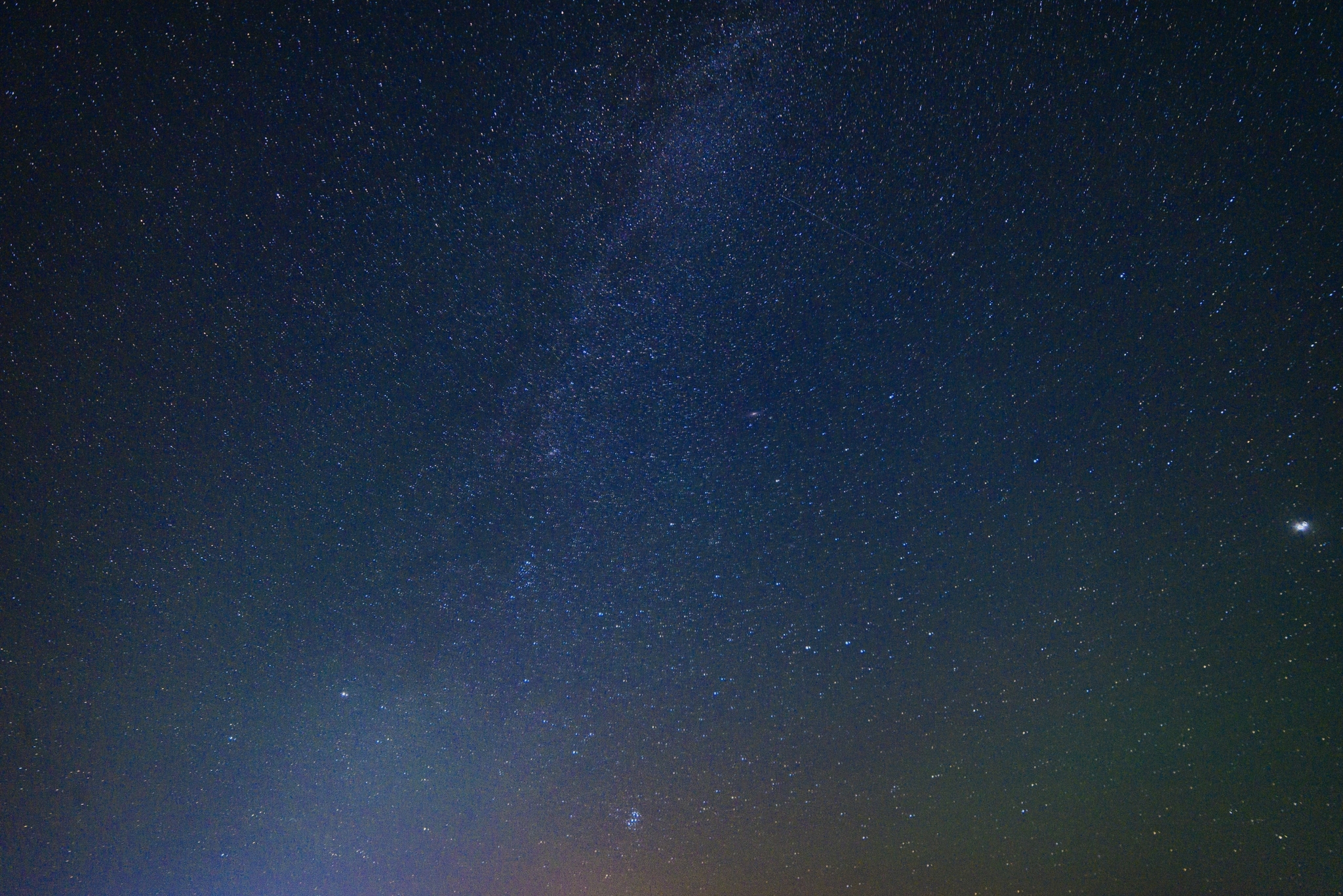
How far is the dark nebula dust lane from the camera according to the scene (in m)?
0.77

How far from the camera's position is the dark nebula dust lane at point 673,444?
768 millimetres

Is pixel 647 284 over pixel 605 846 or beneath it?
over

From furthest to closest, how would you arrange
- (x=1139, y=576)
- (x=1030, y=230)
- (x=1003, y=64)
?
(x=1139, y=576), (x=1030, y=230), (x=1003, y=64)

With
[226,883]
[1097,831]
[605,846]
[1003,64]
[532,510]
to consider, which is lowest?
[1097,831]

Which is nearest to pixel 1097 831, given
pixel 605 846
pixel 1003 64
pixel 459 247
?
pixel 605 846

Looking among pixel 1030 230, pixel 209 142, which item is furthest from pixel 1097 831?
pixel 209 142

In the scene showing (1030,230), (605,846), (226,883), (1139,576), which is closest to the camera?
(1030,230)

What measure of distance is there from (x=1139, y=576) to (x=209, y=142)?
1.65m

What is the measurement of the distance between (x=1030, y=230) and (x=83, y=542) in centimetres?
180

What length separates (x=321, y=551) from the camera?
1.10 meters

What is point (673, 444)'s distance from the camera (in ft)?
3.28

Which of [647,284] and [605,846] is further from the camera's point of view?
[605,846]

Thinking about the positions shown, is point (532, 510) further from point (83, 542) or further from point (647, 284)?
point (83, 542)

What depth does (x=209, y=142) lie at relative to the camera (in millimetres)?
797
